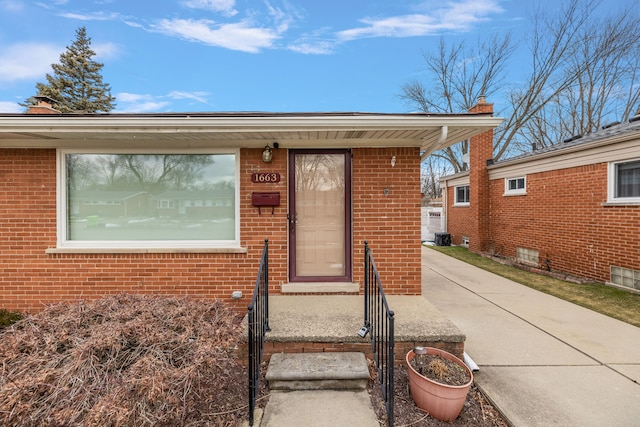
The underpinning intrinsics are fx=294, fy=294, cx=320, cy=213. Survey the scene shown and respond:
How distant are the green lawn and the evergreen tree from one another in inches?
1126

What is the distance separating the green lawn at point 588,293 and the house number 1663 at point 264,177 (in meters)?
5.20

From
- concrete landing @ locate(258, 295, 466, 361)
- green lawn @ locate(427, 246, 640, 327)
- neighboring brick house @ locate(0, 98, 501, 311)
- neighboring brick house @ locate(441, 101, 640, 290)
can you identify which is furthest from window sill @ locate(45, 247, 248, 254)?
green lawn @ locate(427, 246, 640, 327)

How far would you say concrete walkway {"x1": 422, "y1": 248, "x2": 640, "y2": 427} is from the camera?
228cm

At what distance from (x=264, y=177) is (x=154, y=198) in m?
1.60

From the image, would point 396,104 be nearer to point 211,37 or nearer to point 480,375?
point 211,37

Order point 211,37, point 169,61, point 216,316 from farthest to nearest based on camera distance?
point 169,61 < point 211,37 < point 216,316

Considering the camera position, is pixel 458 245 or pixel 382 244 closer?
pixel 382 244

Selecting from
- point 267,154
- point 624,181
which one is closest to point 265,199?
point 267,154

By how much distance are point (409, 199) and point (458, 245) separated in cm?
939

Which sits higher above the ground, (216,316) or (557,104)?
(557,104)

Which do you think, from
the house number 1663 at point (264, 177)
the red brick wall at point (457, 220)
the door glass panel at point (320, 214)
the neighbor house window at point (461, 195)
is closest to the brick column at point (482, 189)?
the red brick wall at point (457, 220)

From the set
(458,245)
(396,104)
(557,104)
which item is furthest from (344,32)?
(557,104)

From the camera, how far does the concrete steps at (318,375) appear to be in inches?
100.0

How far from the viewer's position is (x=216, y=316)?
2922 millimetres
